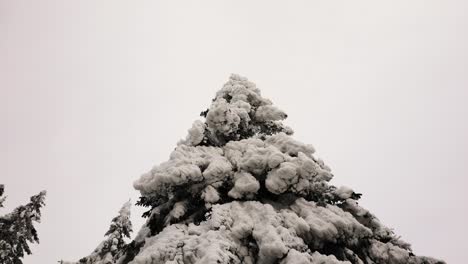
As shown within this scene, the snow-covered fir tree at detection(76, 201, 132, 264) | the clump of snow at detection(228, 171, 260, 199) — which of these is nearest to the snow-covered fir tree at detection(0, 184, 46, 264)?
the snow-covered fir tree at detection(76, 201, 132, 264)

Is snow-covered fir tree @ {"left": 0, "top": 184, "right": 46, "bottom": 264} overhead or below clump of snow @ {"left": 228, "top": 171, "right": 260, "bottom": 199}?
overhead

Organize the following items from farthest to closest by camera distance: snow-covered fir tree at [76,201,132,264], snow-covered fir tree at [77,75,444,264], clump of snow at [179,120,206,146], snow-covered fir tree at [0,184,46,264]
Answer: snow-covered fir tree at [0,184,46,264] < clump of snow at [179,120,206,146] < snow-covered fir tree at [76,201,132,264] < snow-covered fir tree at [77,75,444,264]

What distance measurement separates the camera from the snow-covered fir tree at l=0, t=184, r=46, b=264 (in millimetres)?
16078

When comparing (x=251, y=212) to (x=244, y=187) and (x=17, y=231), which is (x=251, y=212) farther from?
(x=17, y=231)

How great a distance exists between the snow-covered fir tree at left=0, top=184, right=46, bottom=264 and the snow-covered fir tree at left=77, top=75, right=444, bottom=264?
394 inches

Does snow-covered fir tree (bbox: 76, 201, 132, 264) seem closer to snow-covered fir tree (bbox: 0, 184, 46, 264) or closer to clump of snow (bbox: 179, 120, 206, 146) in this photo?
clump of snow (bbox: 179, 120, 206, 146)

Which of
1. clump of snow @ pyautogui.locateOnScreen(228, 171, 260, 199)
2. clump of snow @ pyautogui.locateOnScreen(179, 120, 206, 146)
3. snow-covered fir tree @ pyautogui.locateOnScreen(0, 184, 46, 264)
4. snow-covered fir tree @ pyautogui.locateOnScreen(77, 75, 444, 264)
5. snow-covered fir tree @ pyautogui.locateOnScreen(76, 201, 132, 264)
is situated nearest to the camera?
snow-covered fir tree @ pyautogui.locateOnScreen(77, 75, 444, 264)

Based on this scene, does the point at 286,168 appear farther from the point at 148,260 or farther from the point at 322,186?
the point at 148,260

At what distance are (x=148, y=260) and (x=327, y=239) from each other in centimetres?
466

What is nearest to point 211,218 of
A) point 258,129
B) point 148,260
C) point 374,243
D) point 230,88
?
point 148,260

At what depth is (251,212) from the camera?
926 cm

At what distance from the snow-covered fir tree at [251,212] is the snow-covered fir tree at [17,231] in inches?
394

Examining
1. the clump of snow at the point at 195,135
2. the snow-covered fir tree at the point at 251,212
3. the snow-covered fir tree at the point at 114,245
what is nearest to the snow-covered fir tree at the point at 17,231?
the snow-covered fir tree at the point at 114,245

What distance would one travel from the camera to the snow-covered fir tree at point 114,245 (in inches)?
400
